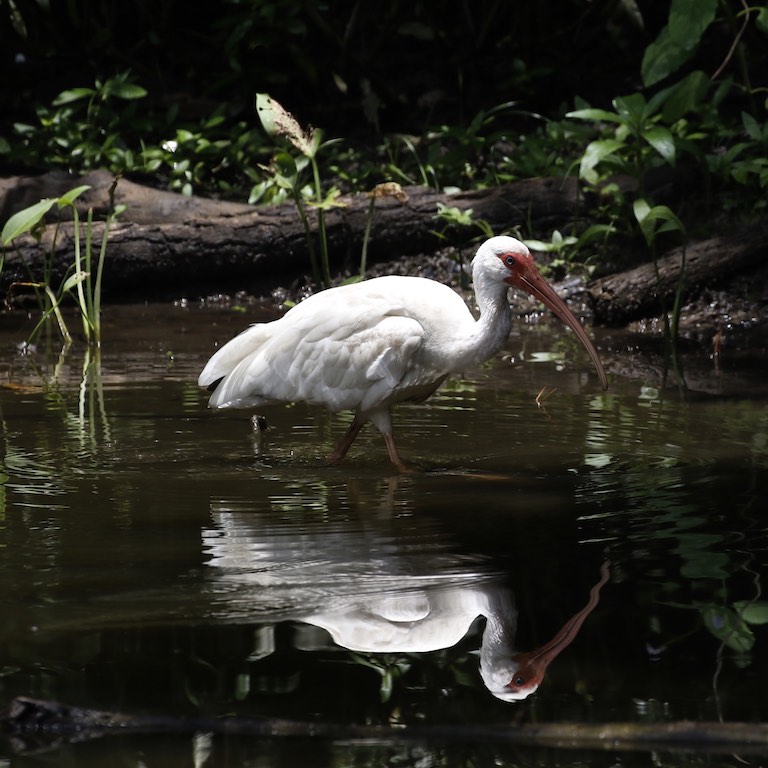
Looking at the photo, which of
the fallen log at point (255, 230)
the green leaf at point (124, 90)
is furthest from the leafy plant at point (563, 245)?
the green leaf at point (124, 90)

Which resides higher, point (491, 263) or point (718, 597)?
point (491, 263)

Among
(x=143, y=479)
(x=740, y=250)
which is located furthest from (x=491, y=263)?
(x=740, y=250)

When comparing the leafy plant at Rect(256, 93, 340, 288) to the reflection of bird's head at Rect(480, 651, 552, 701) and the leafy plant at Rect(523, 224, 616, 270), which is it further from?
the reflection of bird's head at Rect(480, 651, 552, 701)

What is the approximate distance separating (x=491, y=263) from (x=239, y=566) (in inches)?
89.0

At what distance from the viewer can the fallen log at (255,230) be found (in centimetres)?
1116

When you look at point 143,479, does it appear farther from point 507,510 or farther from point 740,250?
point 740,250

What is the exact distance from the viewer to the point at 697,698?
341 cm

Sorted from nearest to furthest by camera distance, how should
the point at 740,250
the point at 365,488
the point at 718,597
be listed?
1. the point at 718,597
2. the point at 365,488
3. the point at 740,250

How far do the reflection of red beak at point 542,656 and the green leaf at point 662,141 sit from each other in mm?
5468

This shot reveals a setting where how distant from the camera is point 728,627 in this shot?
392 cm

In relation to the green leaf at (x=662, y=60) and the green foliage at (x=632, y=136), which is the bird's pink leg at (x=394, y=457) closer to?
the green leaf at (x=662, y=60)

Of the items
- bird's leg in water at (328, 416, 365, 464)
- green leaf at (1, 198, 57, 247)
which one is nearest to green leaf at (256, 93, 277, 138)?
green leaf at (1, 198, 57, 247)

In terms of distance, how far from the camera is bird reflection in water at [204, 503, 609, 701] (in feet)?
12.5

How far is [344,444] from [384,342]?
1.80ft
